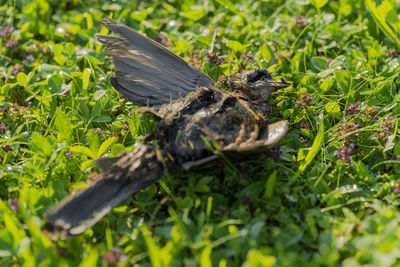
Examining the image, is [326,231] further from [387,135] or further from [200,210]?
[387,135]

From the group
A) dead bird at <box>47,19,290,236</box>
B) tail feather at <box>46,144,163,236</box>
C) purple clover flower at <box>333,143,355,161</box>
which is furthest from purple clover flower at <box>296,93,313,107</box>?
tail feather at <box>46,144,163,236</box>

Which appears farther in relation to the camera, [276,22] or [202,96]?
[276,22]

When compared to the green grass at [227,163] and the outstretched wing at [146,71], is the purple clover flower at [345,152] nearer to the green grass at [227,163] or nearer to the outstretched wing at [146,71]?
the green grass at [227,163]

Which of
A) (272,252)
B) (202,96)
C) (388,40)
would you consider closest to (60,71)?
(202,96)

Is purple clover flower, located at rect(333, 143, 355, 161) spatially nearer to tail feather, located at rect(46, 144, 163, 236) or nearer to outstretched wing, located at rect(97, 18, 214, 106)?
outstretched wing, located at rect(97, 18, 214, 106)

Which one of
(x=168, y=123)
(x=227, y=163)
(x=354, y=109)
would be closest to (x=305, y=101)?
(x=354, y=109)

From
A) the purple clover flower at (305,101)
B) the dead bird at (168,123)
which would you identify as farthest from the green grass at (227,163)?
the dead bird at (168,123)
